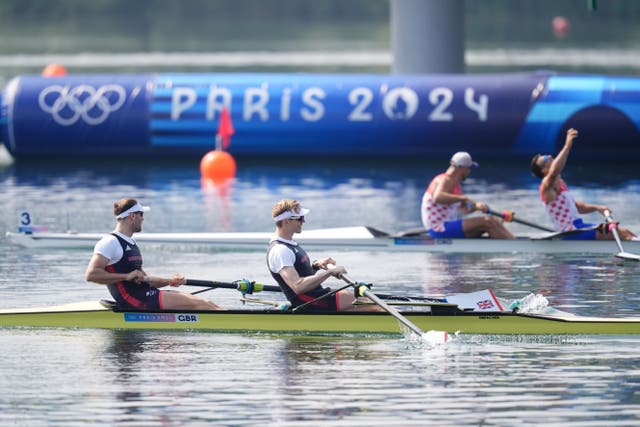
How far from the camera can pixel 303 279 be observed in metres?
13.9

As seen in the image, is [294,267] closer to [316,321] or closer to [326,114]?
[316,321]

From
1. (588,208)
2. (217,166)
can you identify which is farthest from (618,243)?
(217,166)

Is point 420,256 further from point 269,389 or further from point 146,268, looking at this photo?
point 269,389

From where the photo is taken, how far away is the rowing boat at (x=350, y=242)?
18.7 m

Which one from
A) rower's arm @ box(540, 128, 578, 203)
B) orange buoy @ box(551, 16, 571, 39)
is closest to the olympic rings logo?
rower's arm @ box(540, 128, 578, 203)

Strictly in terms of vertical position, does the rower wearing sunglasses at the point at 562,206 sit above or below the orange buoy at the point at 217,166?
below

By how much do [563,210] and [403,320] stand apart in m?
5.83

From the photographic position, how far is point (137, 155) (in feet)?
95.7

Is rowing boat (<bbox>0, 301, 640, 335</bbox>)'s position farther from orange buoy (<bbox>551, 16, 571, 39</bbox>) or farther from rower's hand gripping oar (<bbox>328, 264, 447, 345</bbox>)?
orange buoy (<bbox>551, 16, 571, 39</bbox>)

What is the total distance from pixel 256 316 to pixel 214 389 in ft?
6.16

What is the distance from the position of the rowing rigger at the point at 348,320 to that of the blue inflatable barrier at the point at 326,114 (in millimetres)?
13454

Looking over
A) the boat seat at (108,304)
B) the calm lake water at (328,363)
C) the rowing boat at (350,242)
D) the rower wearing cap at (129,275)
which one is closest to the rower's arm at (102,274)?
the rower wearing cap at (129,275)

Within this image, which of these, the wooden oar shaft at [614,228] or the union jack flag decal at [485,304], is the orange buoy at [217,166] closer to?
the wooden oar shaft at [614,228]

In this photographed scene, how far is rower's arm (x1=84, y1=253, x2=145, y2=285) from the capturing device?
13.8 m
